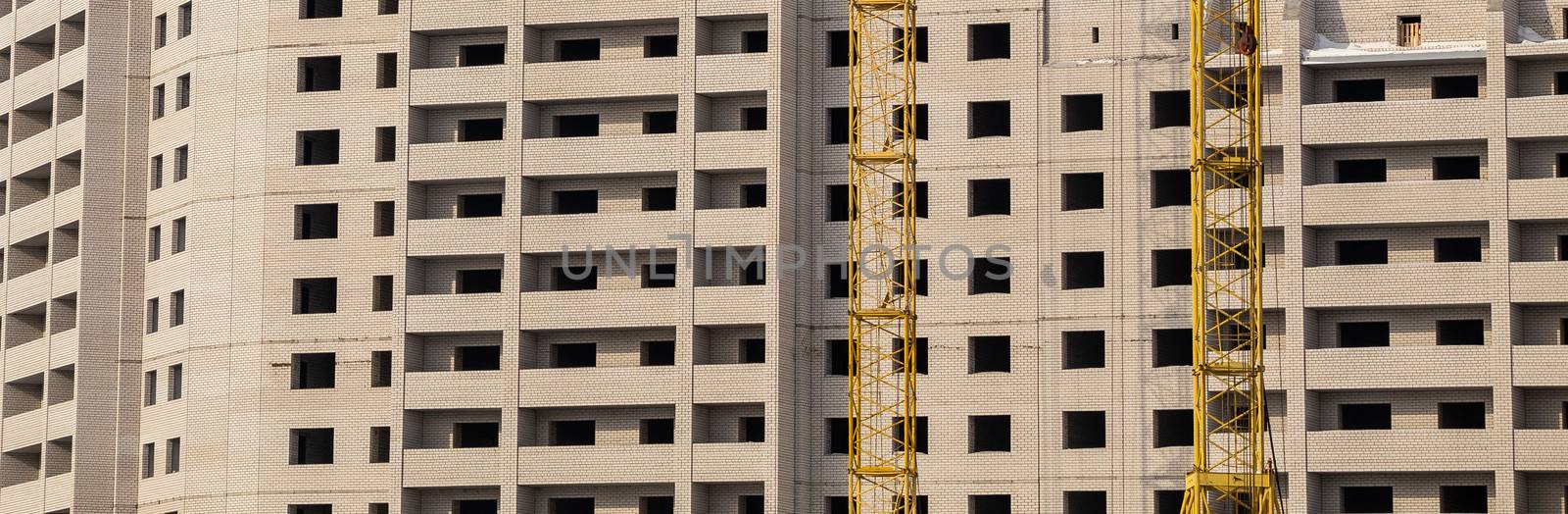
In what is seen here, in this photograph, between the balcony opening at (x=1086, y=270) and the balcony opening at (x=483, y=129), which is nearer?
the balcony opening at (x=1086, y=270)

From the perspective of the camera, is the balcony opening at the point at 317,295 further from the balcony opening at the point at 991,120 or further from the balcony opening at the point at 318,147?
the balcony opening at the point at 991,120

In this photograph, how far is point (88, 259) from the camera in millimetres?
114750

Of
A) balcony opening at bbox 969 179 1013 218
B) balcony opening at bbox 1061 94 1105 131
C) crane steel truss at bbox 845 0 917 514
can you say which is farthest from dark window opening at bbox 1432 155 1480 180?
crane steel truss at bbox 845 0 917 514

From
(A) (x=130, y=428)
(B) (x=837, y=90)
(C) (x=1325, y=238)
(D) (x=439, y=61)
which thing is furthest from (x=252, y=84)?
(C) (x=1325, y=238)

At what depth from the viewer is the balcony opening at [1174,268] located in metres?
105

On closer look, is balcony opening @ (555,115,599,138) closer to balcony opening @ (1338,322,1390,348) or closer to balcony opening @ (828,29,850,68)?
balcony opening @ (828,29,850,68)

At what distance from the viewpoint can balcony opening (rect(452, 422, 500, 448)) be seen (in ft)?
357

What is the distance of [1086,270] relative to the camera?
106000mm

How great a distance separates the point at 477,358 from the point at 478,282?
9.21 feet

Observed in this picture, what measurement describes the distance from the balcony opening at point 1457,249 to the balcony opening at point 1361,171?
3200mm

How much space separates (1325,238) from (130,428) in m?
45.3

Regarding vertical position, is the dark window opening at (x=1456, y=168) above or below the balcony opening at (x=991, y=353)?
above

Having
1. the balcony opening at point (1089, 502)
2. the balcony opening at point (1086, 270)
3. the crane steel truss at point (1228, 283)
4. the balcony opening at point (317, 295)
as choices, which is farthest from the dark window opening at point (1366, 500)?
the balcony opening at point (317, 295)

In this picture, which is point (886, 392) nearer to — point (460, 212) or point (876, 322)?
point (876, 322)
